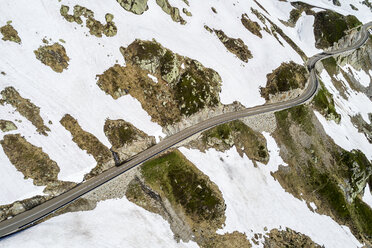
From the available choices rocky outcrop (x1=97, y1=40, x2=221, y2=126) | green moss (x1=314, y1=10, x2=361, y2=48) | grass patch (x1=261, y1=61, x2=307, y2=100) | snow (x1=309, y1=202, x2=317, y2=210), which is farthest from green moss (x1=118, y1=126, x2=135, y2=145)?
green moss (x1=314, y1=10, x2=361, y2=48)

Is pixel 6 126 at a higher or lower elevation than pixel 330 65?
lower

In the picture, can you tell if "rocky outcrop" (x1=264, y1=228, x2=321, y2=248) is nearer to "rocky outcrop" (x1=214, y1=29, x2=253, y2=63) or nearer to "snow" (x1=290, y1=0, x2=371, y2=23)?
"rocky outcrop" (x1=214, y1=29, x2=253, y2=63)

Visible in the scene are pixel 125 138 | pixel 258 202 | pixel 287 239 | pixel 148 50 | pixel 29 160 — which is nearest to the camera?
pixel 29 160

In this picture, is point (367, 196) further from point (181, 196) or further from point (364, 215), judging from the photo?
point (181, 196)

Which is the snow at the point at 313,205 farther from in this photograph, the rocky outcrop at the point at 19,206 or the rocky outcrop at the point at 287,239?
the rocky outcrop at the point at 19,206

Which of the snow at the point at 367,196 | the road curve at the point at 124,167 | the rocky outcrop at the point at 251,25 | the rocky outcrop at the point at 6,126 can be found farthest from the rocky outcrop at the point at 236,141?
the rocky outcrop at the point at 251,25

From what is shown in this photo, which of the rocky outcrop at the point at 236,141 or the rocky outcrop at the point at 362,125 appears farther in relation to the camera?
the rocky outcrop at the point at 362,125

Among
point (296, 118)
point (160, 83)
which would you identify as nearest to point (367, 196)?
point (296, 118)
